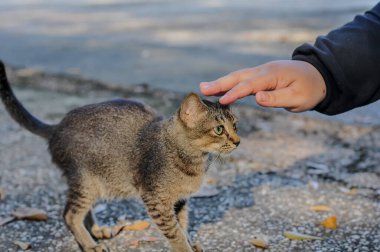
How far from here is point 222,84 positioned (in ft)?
8.34

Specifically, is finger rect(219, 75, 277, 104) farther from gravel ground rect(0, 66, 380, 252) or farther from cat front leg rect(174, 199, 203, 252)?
gravel ground rect(0, 66, 380, 252)

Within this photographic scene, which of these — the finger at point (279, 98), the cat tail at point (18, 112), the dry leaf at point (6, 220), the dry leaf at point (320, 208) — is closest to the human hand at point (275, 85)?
the finger at point (279, 98)

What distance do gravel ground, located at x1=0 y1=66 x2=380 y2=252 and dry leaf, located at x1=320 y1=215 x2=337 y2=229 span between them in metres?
0.03

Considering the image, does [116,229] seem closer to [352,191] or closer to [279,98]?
[279,98]

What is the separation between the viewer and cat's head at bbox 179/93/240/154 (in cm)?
277

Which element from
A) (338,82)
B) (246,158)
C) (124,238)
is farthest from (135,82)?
(338,82)

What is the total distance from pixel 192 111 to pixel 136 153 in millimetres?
442

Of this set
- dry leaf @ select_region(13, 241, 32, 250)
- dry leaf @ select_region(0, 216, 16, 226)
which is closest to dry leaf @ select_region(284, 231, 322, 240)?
dry leaf @ select_region(13, 241, 32, 250)

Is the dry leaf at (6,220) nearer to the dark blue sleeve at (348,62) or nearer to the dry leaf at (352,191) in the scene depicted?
the dark blue sleeve at (348,62)

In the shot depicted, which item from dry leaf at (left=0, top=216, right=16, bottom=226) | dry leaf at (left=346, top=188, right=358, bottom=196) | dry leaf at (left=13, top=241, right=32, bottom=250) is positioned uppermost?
dry leaf at (left=346, top=188, right=358, bottom=196)

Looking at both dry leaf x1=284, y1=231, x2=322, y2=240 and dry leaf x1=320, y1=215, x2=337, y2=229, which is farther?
dry leaf x1=320, y1=215, x2=337, y2=229

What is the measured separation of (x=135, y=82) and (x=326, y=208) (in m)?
3.31

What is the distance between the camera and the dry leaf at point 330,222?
317cm

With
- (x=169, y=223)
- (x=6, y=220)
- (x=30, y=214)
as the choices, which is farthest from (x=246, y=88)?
(x=6, y=220)
